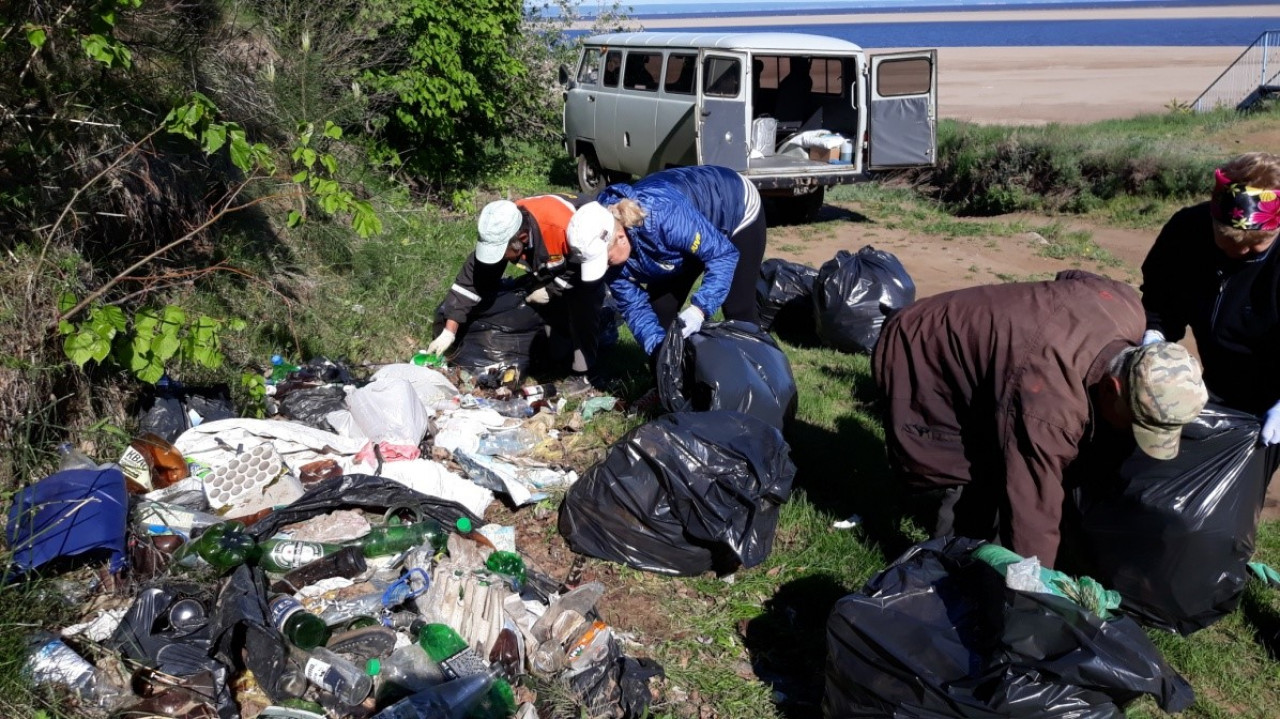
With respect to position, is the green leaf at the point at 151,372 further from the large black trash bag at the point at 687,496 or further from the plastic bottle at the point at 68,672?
the large black trash bag at the point at 687,496

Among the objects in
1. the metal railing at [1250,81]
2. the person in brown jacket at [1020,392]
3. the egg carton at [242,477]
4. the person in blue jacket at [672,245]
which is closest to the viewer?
the person in brown jacket at [1020,392]

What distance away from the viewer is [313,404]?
14.8 feet

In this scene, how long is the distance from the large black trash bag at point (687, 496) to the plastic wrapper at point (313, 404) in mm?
1482

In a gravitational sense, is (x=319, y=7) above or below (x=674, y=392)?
above

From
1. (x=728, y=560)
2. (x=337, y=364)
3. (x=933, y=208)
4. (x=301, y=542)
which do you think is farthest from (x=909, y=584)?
(x=933, y=208)

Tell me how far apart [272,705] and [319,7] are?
733 cm

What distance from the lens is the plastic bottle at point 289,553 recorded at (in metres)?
3.20

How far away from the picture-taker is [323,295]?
5996mm

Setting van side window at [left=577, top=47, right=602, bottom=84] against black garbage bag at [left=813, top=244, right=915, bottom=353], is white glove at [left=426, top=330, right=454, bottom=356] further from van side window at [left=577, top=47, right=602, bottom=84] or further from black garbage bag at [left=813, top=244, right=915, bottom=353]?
van side window at [left=577, top=47, right=602, bottom=84]

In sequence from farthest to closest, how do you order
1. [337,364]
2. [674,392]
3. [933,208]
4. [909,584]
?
[933,208] → [337,364] → [674,392] → [909,584]

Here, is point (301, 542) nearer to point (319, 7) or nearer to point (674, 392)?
point (674, 392)

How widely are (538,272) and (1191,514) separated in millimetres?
2984

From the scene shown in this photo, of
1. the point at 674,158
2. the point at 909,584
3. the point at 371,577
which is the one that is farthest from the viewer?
the point at 674,158

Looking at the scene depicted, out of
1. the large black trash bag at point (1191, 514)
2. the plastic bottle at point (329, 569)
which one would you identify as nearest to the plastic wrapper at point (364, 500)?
the plastic bottle at point (329, 569)
